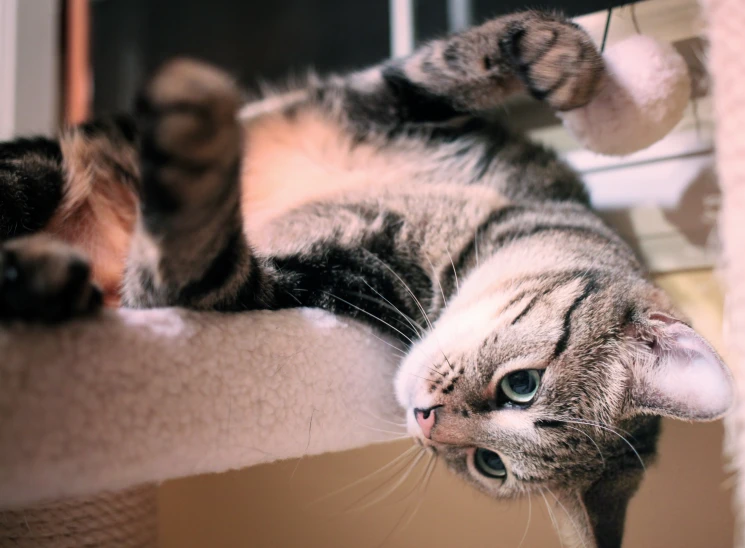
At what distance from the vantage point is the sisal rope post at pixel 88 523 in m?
0.89

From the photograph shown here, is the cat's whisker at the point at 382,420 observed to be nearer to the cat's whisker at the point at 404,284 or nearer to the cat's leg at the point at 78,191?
the cat's whisker at the point at 404,284

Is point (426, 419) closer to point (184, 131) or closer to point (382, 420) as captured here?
point (382, 420)

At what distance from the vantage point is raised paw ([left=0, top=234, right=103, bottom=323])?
0.57 metres

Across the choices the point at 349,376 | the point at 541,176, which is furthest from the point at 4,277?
the point at 541,176

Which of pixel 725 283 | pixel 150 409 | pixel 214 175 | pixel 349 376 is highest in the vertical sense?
pixel 214 175

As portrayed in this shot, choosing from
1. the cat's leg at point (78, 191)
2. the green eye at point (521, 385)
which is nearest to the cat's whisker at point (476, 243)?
the green eye at point (521, 385)

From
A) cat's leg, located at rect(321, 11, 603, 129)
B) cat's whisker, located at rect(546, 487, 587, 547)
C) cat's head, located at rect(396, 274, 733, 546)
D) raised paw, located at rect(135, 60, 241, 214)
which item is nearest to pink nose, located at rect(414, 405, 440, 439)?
cat's head, located at rect(396, 274, 733, 546)

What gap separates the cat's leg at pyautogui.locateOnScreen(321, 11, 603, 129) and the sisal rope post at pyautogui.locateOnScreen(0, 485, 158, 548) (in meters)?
0.89

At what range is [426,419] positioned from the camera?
0.91m

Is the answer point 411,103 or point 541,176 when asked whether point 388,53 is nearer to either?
point 411,103

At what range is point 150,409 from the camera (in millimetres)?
664

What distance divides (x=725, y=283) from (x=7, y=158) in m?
1.11

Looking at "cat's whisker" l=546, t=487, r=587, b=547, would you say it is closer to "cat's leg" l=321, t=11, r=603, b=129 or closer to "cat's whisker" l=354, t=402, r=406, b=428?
"cat's whisker" l=354, t=402, r=406, b=428

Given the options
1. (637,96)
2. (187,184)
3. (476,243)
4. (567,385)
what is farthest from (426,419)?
(637,96)
